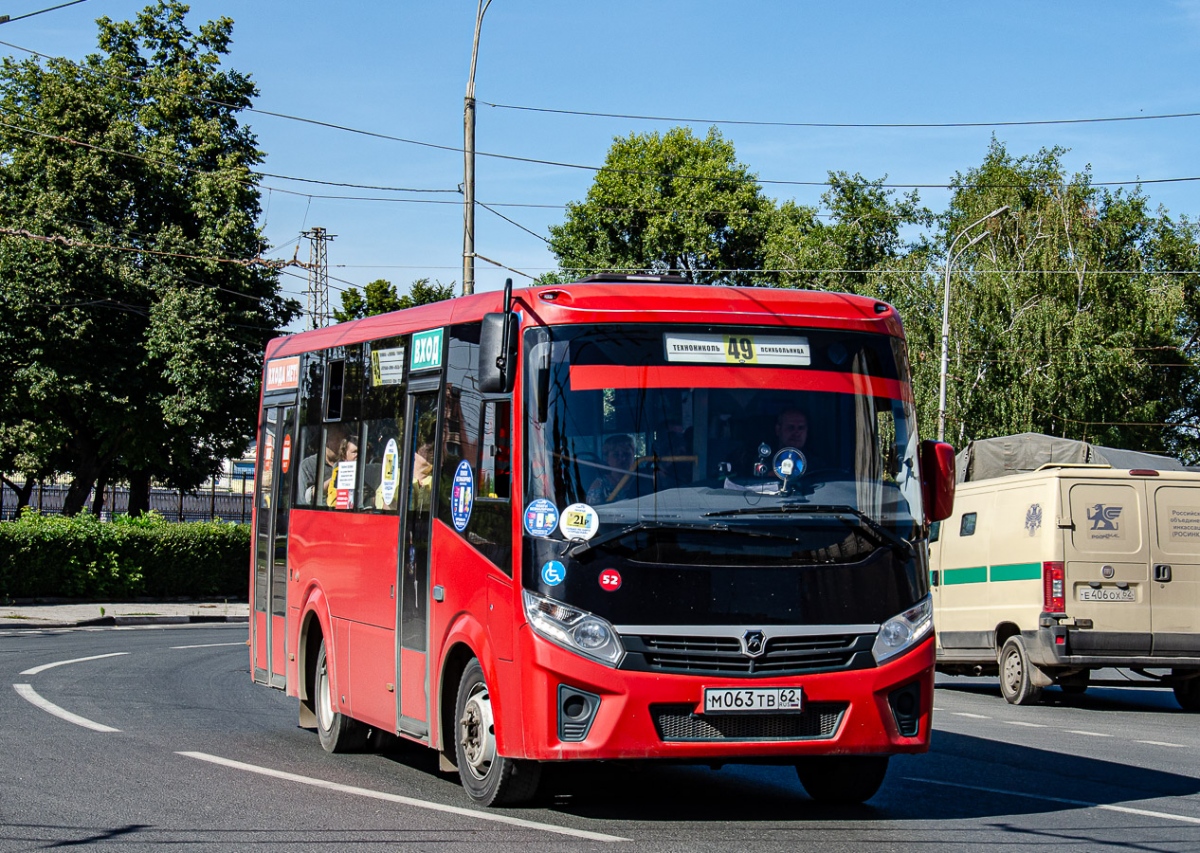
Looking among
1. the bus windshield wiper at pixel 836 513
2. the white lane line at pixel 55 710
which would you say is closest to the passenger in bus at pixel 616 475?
the bus windshield wiper at pixel 836 513

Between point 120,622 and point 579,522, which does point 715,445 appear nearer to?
point 579,522

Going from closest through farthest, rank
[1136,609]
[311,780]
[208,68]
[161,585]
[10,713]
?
[311,780]
[10,713]
[1136,609]
[161,585]
[208,68]

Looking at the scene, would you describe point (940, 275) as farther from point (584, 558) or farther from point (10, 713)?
point (584, 558)

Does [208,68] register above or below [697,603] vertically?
above

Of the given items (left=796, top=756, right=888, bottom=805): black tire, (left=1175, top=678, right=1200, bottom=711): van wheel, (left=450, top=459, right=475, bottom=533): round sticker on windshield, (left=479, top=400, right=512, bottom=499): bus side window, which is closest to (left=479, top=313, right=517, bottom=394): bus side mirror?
(left=479, top=400, right=512, bottom=499): bus side window

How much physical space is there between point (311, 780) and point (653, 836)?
2752 mm

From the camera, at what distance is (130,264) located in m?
45.7

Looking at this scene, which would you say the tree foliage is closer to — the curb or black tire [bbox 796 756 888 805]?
the curb

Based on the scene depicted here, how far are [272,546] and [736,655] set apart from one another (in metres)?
6.06

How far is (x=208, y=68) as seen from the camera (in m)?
48.2

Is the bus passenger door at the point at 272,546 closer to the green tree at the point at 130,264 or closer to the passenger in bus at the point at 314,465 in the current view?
the passenger in bus at the point at 314,465

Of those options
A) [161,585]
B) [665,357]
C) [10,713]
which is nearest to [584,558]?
[665,357]

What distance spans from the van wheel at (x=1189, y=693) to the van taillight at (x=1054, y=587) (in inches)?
97.0

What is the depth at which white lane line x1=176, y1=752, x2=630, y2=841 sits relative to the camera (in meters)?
7.92
